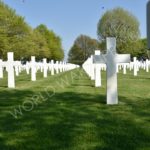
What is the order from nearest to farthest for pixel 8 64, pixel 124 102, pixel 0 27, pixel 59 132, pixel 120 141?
1. pixel 120 141
2. pixel 59 132
3. pixel 124 102
4. pixel 8 64
5. pixel 0 27

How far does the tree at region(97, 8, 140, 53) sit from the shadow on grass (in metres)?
67.0

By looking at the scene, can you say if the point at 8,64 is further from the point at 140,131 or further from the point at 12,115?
the point at 140,131

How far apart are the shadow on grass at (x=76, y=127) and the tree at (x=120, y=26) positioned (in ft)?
220

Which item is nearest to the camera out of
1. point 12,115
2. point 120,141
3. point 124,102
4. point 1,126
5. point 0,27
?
point 120,141

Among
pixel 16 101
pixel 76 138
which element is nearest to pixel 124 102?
pixel 16 101

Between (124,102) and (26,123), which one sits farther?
(124,102)

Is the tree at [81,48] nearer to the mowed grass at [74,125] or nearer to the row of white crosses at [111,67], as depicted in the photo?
the row of white crosses at [111,67]

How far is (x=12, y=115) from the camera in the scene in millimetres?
8398

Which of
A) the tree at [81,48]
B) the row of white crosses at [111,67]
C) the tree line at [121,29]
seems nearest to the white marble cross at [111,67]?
the row of white crosses at [111,67]

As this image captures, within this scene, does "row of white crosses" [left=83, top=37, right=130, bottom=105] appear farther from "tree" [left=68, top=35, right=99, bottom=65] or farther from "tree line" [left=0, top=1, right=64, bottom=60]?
"tree" [left=68, top=35, right=99, bottom=65]

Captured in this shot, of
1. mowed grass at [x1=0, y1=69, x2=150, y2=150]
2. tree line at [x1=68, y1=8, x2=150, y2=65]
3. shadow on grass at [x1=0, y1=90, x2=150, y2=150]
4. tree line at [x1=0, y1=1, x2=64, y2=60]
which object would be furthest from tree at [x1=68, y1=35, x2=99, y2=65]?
shadow on grass at [x1=0, y1=90, x2=150, y2=150]

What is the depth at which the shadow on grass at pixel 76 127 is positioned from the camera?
581 centimetres

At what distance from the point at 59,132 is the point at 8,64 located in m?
10.1

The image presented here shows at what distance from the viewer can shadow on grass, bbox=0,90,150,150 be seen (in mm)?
5812
